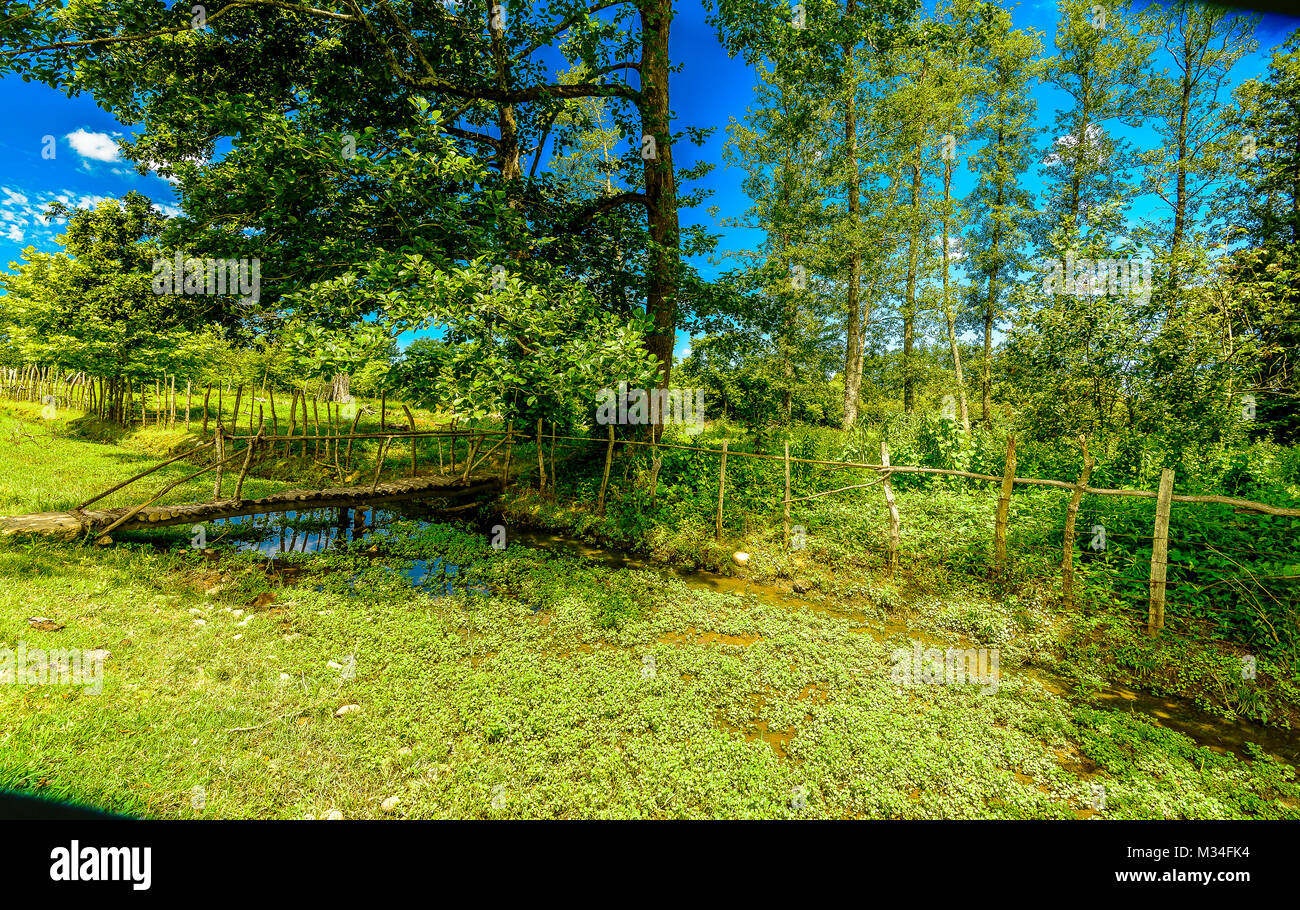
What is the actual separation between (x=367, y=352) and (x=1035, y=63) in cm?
2691

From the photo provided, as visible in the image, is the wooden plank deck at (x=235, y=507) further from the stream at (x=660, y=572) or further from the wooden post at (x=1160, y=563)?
the wooden post at (x=1160, y=563)

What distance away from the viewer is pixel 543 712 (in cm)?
407

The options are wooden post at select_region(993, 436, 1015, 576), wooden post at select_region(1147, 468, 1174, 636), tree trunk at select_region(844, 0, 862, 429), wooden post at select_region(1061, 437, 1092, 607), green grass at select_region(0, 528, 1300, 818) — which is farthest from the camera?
tree trunk at select_region(844, 0, 862, 429)

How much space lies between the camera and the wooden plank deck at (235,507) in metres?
6.21

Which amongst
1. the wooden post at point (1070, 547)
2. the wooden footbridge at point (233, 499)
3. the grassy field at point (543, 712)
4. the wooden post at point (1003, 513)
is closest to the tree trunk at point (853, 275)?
the wooden post at point (1003, 513)

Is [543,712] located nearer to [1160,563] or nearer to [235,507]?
[235,507]

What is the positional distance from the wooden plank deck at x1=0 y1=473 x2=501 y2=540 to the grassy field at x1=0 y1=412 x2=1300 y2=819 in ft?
1.40

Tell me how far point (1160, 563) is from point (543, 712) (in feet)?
24.2

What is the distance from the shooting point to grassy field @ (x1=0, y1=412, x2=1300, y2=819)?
3176 mm

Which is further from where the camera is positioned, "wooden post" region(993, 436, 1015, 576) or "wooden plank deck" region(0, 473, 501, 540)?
"wooden post" region(993, 436, 1015, 576)

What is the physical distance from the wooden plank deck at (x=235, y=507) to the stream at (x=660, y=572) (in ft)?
2.27

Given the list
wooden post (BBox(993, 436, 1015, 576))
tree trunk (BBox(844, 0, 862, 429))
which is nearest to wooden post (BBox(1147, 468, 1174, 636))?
wooden post (BBox(993, 436, 1015, 576))

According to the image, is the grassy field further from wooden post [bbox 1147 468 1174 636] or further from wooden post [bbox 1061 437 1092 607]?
wooden post [bbox 1147 468 1174 636]
